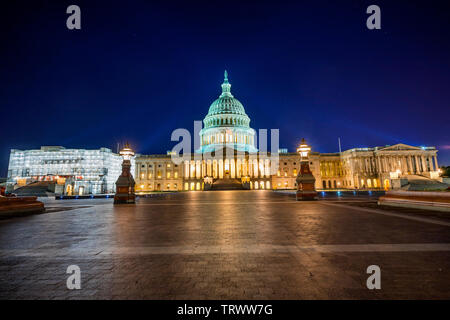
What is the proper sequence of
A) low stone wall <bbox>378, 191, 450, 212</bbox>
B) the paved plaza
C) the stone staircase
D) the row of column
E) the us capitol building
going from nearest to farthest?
the paved plaza
low stone wall <bbox>378, 191, 450, 212</bbox>
the stone staircase
the us capitol building
the row of column

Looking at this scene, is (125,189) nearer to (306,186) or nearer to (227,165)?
(306,186)

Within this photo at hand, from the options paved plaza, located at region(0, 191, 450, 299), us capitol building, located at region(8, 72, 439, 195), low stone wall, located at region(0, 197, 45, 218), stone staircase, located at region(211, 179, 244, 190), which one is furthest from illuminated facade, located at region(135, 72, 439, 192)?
paved plaza, located at region(0, 191, 450, 299)

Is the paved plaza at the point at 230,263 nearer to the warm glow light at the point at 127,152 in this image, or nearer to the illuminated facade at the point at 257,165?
the warm glow light at the point at 127,152

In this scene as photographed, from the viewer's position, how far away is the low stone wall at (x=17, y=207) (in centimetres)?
1293

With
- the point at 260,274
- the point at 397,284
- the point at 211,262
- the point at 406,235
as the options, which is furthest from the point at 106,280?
the point at 406,235

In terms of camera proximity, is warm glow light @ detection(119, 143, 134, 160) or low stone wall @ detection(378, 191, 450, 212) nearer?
low stone wall @ detection(378, 191, 450, 212)

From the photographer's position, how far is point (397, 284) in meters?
3.29

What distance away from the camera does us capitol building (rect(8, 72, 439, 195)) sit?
82.1 metres

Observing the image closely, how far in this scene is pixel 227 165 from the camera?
268 ft

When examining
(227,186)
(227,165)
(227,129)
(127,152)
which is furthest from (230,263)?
(227,129)

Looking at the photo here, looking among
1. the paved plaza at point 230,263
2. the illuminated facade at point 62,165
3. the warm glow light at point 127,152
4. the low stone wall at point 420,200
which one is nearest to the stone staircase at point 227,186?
the warm glow light at point 127,152

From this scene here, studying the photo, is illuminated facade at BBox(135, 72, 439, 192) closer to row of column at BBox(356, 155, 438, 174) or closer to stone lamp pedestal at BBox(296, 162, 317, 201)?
row of column at BBox(356, 155, 438, 174)
